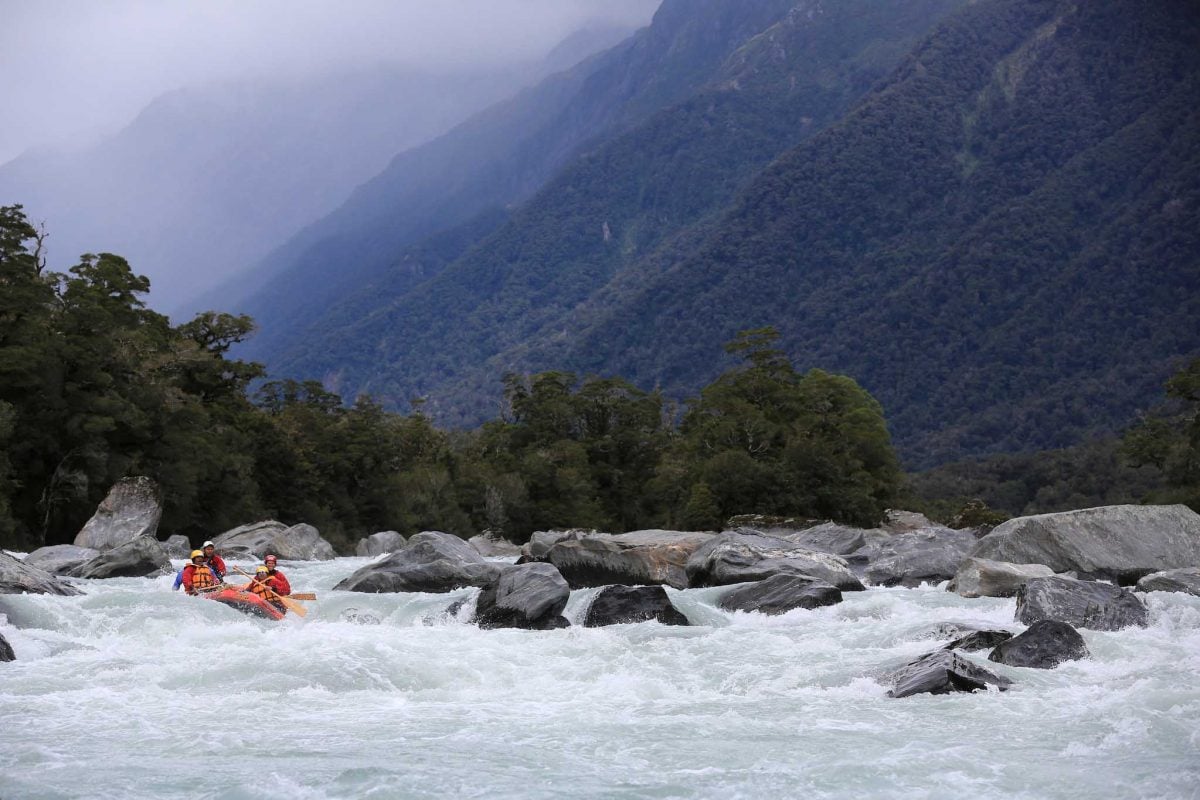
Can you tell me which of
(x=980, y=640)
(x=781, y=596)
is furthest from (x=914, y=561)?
(x=980, y=640)

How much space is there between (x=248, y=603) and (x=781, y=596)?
1113cm

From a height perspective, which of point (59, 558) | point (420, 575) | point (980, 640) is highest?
point (59, 558)

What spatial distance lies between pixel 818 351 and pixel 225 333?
113 meters

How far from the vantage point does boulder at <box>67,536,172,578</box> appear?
1160 inches

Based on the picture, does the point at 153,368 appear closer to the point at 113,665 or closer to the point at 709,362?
the point at 113,665

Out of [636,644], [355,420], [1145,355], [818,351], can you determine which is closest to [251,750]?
[636,644]

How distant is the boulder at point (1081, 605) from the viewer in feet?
60.6

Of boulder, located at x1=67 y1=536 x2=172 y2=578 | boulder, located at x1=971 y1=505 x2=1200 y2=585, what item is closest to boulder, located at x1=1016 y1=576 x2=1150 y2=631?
boulder, located at x1=971 y1=505 x2=1200 y2=585

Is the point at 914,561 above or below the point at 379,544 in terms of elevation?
below

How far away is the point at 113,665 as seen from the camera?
1712cm

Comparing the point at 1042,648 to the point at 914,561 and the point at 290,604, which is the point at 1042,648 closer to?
the point at 914,561

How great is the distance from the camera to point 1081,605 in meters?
18.8

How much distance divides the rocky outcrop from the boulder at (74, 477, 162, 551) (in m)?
2.71

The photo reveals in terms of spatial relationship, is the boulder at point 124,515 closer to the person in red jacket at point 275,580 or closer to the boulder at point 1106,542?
the person in red jacket at point 275,580
